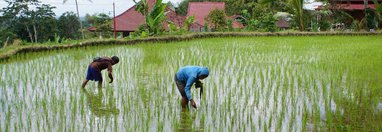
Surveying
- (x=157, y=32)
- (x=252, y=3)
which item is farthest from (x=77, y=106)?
(x=252, y=3)

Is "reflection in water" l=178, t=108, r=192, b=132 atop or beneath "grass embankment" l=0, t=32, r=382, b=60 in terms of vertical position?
beneath

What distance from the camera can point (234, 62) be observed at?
7.56 m

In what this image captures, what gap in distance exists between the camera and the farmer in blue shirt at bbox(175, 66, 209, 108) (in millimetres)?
3730

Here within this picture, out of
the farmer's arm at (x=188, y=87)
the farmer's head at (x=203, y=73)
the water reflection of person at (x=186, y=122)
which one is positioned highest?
the farmer's head at (x=203, y=73)

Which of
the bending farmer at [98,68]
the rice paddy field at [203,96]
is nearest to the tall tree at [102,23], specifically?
the rice paddy field at [203,96]

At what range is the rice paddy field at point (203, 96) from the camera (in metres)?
3.48

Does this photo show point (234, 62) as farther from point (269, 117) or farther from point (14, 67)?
point (269, 117)

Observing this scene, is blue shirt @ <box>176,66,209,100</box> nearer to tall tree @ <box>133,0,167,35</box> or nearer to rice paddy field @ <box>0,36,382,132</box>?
rice paddy field @ <box>0,36,382,132</box>

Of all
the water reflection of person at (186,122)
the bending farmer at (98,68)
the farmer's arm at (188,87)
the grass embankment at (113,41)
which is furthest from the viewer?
the grass embankment at (113,41)

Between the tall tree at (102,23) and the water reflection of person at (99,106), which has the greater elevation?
the tall tree at (102,23)

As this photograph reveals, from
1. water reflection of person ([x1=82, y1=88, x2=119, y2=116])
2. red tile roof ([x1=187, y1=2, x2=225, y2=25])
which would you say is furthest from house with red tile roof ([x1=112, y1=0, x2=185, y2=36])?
water reflection of person ([x1=82, y1=88, x2=119, y2=116])

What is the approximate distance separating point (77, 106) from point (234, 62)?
12.7 ft

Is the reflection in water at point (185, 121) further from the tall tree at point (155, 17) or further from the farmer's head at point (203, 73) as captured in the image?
the tall tree at point (155, 17)

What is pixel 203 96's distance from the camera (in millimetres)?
4508
